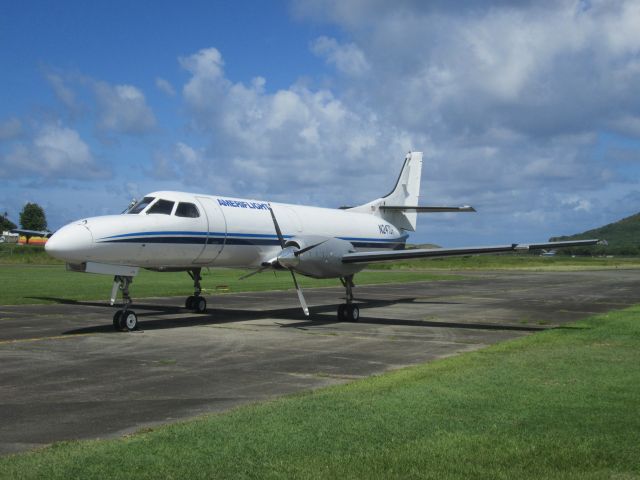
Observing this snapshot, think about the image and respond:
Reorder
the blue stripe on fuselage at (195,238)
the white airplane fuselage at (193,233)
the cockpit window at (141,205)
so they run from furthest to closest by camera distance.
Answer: the cockpit window at (141,205), the blue stripe on fuselage at (195,238), the white airplane fuselage at (193,233)

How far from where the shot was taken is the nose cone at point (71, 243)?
15.4m

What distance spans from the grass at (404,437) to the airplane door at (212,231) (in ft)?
33.3

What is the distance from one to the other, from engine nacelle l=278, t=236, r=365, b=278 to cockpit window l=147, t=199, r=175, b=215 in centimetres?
345

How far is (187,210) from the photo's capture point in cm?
1878

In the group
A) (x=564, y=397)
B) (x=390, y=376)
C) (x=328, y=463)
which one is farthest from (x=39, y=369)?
(x=564, y=397)

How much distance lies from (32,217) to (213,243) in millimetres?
143155

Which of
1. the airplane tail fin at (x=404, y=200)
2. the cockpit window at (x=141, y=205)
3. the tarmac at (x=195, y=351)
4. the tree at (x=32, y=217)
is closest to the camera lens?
the tarmac at (x=195, y=351)

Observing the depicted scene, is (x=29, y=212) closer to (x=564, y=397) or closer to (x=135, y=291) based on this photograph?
(x=135, y=291)

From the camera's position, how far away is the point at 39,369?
37.1ft

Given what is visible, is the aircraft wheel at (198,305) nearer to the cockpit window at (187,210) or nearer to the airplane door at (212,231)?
the airplane door at (212,231)

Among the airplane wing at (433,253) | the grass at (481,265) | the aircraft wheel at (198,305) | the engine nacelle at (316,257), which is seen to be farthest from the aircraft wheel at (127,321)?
the grass at (481,265)

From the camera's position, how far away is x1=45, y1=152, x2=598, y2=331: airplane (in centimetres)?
1633

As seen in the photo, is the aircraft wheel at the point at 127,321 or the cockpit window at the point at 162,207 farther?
the cockpit window at the point at 162,207

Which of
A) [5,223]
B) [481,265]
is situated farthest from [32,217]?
[481,265]
